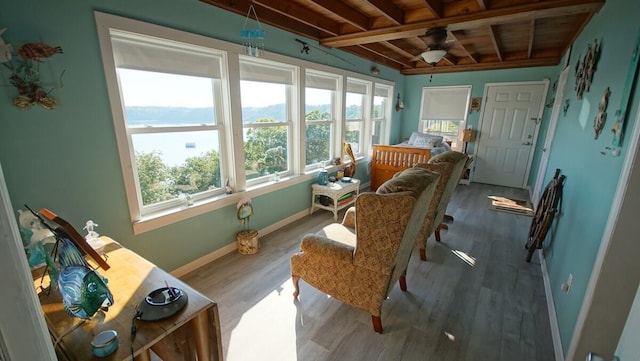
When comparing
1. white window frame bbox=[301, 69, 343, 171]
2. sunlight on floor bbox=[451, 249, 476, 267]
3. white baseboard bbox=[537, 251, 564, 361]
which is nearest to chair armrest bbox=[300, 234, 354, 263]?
white baseboard bbox=[537, 251, 564, 361]

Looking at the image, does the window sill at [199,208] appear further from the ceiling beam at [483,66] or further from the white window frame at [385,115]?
the ceiling beam at [483,66]

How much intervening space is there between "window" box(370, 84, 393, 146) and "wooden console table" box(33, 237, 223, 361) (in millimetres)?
4619

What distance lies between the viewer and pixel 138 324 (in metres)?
1.11

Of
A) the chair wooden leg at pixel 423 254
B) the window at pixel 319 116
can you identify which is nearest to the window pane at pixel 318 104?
the window at pixel 319 116

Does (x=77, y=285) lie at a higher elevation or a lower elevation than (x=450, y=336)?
higher

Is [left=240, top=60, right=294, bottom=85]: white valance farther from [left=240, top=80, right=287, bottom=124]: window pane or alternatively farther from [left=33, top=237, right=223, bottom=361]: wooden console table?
[left=33, top=237, right=223, bottom=361]: wooden console table

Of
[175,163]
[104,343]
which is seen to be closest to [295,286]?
[104,343]

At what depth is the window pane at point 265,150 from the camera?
3.00 meters

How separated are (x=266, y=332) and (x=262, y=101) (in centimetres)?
228

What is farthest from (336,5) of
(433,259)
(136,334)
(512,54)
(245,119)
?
(512,54)

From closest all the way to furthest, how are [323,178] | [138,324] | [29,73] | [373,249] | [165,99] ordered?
1. [138,324]
2. [29,73]
3. [373,249]
4. [165,99]
5. [323,178]

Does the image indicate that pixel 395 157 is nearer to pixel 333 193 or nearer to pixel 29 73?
pixel 333 193

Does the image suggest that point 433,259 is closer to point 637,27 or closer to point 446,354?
point 446,354

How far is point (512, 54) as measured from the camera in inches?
195
